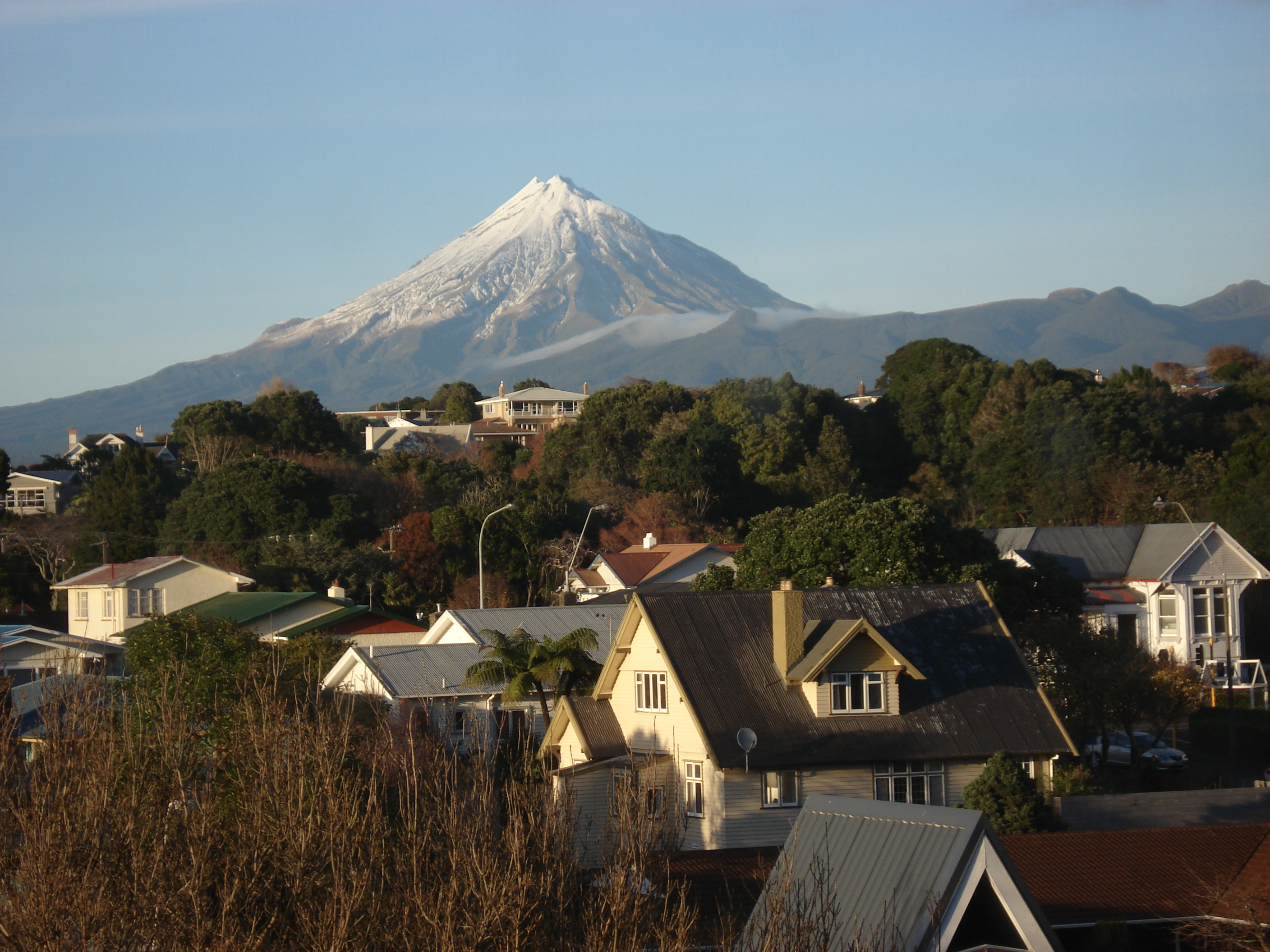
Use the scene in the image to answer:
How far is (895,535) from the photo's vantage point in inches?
1496

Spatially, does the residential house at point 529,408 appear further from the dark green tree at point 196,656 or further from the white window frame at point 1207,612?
the dark green tree at point 196,656

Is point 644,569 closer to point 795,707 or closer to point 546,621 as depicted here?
point 546,621

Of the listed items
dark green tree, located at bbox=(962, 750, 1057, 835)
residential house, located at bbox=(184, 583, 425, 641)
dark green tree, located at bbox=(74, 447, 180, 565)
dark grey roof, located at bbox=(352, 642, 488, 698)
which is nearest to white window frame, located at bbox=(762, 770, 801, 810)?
dark green tree, located at bbox=(962, 750, 1057, 835)

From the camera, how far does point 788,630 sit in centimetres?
2880

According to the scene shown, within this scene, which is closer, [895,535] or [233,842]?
[233,842]

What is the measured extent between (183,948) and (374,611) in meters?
43.9

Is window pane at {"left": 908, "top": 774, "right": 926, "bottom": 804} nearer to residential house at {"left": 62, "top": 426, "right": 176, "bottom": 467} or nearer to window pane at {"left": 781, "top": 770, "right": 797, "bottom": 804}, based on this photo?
window pane at {"left": 781, "top": 770, "right": 797, "bottom": 804}

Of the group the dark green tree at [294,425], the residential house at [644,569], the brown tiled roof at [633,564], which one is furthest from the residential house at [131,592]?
the dark green tree at [294,425]

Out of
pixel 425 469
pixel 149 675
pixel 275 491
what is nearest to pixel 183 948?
pixel 149 675

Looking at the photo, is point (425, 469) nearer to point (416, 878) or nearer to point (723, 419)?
point (723, 419)

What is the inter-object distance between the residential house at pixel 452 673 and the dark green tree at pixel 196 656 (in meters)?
4.37

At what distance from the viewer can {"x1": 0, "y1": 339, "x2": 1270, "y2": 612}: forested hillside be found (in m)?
66.2

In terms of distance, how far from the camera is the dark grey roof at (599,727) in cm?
2966

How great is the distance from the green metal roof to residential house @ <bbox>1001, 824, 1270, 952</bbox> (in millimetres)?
34905
